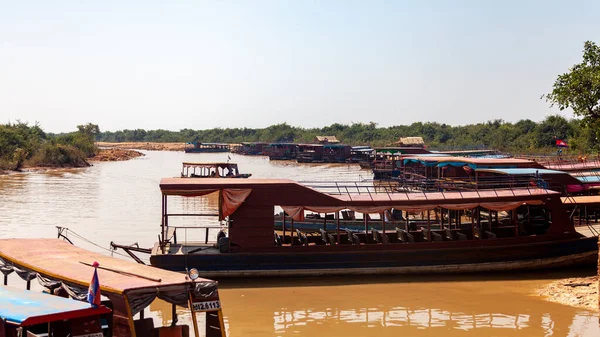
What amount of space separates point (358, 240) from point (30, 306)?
33.6 ft

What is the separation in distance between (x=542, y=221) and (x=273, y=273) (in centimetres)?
805

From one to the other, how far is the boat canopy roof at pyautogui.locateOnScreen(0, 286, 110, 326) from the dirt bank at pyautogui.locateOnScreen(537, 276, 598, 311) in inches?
413

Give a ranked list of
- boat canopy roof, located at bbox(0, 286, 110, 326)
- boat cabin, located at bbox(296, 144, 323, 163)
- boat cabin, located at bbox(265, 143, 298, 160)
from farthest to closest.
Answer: boat cabin, located at bbox(265, 143, 298, 160)
boat cabin, located at bbox(296, 144, 323, 163)
boat canopy roof, located at bbox(0, 286, 110, 326)

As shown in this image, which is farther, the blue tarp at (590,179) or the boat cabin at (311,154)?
the boat cabin at (311,154)

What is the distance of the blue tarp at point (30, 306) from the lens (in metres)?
7.85

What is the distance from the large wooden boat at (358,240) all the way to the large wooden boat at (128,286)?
414 cm

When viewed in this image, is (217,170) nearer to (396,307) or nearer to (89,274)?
(396,307)

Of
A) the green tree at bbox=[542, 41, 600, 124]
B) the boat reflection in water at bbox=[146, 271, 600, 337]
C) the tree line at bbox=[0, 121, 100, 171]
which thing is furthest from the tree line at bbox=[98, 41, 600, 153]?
the tree line at bbox=[0, 121, 100, 171]

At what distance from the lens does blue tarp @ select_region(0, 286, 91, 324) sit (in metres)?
7.85

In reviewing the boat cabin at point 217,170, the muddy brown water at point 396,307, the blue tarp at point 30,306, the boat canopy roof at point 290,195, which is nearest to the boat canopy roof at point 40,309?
the blue tarp at point 30,306

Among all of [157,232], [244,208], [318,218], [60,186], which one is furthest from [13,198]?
[244,208]

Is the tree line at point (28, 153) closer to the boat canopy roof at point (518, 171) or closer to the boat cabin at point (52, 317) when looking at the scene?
the boat canopy roof at point (518, 171)

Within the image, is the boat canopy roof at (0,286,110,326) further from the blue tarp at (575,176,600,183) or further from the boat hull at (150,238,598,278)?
the blue tarp at (575,176,600,183)

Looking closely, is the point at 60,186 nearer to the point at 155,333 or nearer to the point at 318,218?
the point at 318,218
